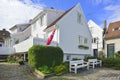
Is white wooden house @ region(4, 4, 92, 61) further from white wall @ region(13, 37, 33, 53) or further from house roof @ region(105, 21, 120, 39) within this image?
house roof @ region(105, 21, 120, 39)

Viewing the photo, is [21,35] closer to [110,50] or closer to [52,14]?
[52,14]

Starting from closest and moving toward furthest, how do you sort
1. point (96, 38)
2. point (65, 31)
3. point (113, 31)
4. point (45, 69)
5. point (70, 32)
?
1. point (45, 69)
2. point (65, 31)
3. point (70, 32)
4. point (113, 31)
5. point (96, 38)

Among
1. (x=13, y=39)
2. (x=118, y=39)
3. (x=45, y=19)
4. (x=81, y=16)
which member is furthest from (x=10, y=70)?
(x=118, y=39)

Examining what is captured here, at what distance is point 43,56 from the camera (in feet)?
57.9

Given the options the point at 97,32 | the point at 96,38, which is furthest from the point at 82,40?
the point at 97,32

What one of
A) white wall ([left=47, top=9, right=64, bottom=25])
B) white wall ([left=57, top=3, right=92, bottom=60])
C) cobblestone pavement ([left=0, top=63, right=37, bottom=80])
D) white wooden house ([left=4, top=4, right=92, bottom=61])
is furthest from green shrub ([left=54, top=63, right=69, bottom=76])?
white wall ([left=47, top=9, right=64, bottom=25])

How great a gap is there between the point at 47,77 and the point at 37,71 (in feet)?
4.81

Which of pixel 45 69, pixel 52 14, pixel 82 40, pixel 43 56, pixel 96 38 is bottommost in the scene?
pixel 45 69

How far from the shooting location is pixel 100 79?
15211mm

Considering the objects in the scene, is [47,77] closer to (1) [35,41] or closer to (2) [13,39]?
(1) [35,41]

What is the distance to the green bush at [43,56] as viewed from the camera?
17.2m

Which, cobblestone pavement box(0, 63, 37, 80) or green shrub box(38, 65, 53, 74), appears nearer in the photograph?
cobblestone pavement box(0, 63, 37, 80)

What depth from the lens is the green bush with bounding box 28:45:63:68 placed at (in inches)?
676

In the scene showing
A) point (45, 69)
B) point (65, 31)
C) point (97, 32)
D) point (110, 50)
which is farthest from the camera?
point (97, 32)
